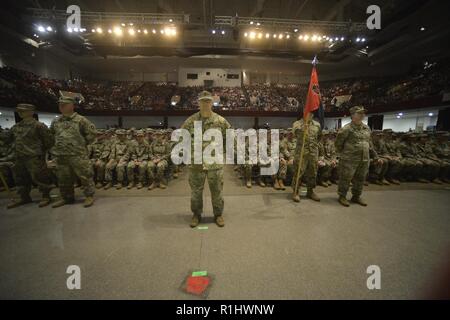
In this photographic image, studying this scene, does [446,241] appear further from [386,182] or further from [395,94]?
[395,94]

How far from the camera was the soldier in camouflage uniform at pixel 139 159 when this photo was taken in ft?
15.9

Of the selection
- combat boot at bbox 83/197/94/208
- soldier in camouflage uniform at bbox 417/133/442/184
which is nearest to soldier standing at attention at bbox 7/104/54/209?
combat boot at bbox 83/197/94/208

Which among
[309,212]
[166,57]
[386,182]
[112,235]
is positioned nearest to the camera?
[112,235]

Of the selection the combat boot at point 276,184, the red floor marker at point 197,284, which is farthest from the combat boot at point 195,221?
the combat boot at point 276,184

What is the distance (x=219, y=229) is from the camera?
9.46 feet

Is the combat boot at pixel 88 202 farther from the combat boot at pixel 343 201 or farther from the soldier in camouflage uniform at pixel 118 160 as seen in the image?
the combat boot at pixel 343 201

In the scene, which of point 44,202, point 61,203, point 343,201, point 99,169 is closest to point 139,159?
point 99,169

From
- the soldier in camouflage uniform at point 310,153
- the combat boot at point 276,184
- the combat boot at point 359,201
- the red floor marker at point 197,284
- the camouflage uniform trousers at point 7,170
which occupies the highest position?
the soldier in camouflage uniform at point 310,153

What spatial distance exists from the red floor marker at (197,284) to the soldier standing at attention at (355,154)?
310 centimetres

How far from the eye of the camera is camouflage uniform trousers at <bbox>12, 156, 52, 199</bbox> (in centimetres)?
371

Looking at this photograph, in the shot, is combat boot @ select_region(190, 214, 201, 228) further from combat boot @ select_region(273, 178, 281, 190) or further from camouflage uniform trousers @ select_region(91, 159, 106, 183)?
camouflage uniform trousers @ select_region(91, 159, 106, 183)

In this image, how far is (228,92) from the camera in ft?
64.8
